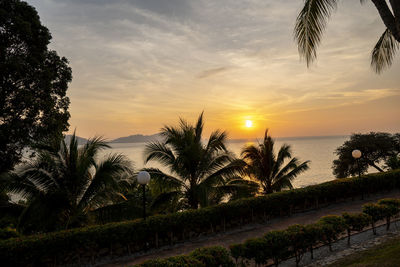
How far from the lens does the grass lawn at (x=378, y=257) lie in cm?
479

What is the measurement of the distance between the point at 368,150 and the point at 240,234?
878 inches

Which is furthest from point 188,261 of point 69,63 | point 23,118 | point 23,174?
point 69,63

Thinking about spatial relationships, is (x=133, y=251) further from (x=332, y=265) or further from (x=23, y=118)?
(x=23, y=118)

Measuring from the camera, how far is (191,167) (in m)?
10.5

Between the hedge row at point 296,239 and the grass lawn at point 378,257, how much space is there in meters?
0.64

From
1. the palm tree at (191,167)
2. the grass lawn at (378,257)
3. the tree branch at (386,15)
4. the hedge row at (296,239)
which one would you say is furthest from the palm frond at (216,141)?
the tree branch at (386,15)

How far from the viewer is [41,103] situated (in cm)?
1043

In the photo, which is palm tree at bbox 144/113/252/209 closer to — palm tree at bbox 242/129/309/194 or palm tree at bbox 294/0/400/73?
palm tree at bbox 242/129/309/194

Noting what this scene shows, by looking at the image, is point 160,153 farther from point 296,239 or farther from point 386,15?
point 386,15

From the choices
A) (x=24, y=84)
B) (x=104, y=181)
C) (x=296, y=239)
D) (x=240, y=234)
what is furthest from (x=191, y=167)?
(x=24, y=84)

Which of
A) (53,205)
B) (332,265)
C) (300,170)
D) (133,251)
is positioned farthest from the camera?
(300,170)

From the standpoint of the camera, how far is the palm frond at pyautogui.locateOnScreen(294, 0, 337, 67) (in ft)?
15.4

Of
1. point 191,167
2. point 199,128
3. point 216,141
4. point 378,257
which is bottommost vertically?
point 378,257

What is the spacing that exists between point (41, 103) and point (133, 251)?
24.2 ft
